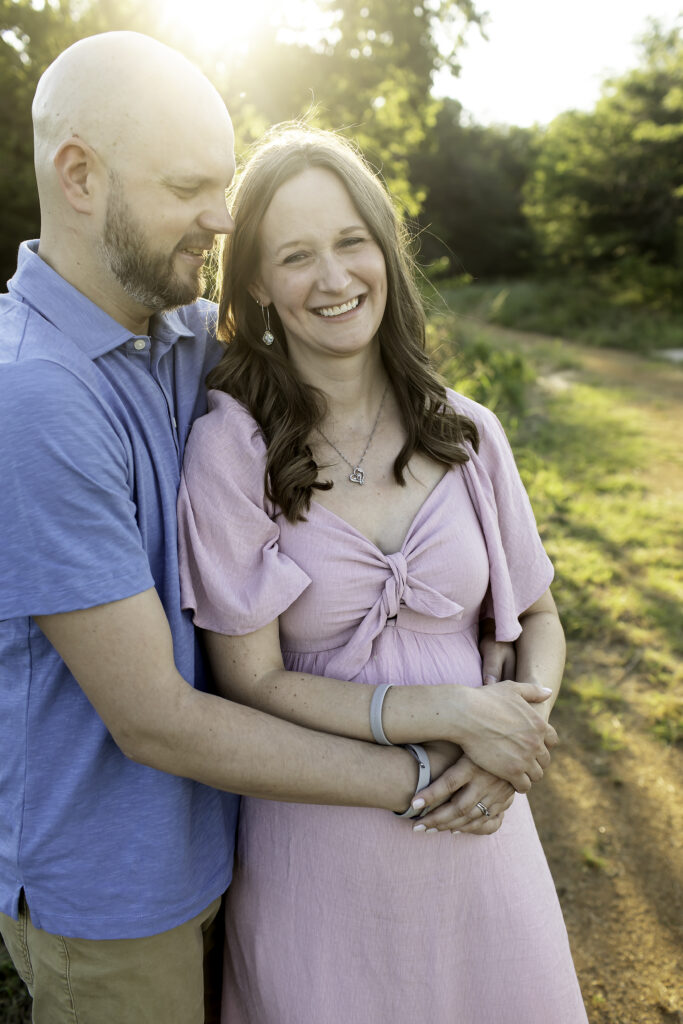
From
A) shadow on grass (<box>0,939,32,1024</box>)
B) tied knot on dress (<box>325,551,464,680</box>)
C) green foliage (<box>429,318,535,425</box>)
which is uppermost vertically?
tied knot on dress (<box>325,551,464,680</box>)

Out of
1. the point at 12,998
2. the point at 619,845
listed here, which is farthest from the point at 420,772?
the point at 619,845

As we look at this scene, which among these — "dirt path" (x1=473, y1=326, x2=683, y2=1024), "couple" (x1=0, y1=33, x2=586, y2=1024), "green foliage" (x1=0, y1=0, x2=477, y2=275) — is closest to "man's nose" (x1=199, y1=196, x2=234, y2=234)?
"couple" (x1=0, y1=33, x2=586, y2=1024)

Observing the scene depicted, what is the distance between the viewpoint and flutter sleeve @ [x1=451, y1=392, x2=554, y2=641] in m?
1.98

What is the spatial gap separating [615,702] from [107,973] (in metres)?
2.98

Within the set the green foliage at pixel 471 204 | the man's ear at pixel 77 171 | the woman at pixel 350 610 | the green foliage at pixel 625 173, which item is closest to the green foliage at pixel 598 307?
the green foliage at pixel 625 173

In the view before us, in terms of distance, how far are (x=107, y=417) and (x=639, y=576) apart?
14.8 ft

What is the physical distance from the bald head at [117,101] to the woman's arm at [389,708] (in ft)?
3.28

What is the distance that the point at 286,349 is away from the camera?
2.11 m

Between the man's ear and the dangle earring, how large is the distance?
0.60 metres

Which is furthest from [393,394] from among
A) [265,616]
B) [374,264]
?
[265,616]

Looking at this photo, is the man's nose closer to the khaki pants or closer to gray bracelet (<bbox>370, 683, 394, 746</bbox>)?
gray bracelet (<bbox>370, 683, 394, 746</bbox>)

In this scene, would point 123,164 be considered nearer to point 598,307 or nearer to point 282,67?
point 282,67

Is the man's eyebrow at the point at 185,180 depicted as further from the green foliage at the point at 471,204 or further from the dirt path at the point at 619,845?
the green foliage at the point at 471,204

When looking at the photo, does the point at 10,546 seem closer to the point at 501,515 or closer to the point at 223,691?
the point at 223,691
